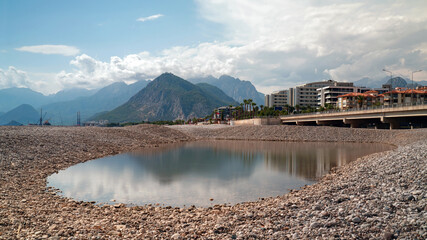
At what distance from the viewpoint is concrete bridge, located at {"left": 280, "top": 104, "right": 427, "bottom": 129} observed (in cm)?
5031

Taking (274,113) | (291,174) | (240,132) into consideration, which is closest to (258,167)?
(291,174)

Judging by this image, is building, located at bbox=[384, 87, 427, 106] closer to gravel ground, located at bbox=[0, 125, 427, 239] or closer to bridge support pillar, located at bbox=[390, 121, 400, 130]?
bridge support pillar, located at bbox=[390, 121, 400, 130]

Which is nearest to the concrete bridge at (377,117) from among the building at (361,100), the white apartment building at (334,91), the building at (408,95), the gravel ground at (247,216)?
the building at (408,95)

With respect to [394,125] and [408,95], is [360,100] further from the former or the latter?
[394,125]

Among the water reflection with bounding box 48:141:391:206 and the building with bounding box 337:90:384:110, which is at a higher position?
the building with bounding box 337:90:384:110

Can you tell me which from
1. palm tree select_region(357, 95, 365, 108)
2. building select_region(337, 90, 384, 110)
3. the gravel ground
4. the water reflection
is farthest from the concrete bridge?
the gravel ground

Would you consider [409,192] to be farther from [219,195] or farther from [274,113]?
[274,113]

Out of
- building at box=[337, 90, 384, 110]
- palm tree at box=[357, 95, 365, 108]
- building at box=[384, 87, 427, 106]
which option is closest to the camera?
building at box=[384, 87, 427, 106]

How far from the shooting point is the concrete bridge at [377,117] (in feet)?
165

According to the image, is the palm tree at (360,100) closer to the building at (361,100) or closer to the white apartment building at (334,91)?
the building at (361,100)

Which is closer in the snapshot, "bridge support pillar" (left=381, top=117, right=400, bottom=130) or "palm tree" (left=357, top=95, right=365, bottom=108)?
"bridge support pillar" (left=381, top=117, right=400, bottom=130)

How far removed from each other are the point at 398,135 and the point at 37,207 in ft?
189

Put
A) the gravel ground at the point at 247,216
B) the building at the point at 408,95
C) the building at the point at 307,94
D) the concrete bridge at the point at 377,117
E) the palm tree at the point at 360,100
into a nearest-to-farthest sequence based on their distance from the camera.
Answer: the gravel ground at the point at 247,216, the concrete bridge at the point at 377,117, the building at the point at 408,95, the palm tree at the point at 360,100, the building at the point at 307,94

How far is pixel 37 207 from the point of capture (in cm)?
1157
